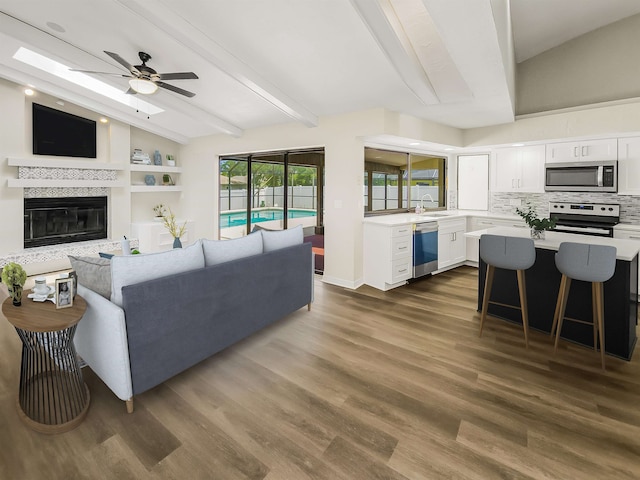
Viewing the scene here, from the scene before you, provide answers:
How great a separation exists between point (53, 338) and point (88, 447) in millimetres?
781

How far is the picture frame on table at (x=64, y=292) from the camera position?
2283 mm

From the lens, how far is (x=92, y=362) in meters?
2.53

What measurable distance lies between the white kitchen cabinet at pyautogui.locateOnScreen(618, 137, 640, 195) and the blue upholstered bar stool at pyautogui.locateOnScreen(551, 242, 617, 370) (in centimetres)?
265

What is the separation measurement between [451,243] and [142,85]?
502 centimetres

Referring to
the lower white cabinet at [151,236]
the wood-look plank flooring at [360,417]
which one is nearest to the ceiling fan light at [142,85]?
the wood-look plank flooring at [360,417]

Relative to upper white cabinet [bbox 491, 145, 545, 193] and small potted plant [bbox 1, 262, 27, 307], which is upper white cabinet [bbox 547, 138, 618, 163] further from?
small potted plant [bbox 1, 262, 27, 307]

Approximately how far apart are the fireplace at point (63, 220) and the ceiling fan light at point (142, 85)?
3.47 meters

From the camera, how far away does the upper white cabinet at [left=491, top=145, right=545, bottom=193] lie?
557 cm

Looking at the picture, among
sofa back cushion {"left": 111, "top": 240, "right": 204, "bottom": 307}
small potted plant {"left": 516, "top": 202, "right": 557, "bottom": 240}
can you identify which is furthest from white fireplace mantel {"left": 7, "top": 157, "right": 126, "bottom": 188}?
small potted plant {"left": 516, "top": 202, "right": 557, "bottom": 240}

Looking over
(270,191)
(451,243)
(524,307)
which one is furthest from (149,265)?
(451,243)

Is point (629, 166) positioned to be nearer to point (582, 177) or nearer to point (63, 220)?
point (582, 177)

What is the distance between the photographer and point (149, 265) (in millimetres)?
2438

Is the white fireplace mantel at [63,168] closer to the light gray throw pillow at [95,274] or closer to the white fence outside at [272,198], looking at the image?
the white fence outside at [272,198]

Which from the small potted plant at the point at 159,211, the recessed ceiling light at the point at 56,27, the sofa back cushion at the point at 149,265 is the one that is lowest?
the sofa back cushion at the point at 149,265
